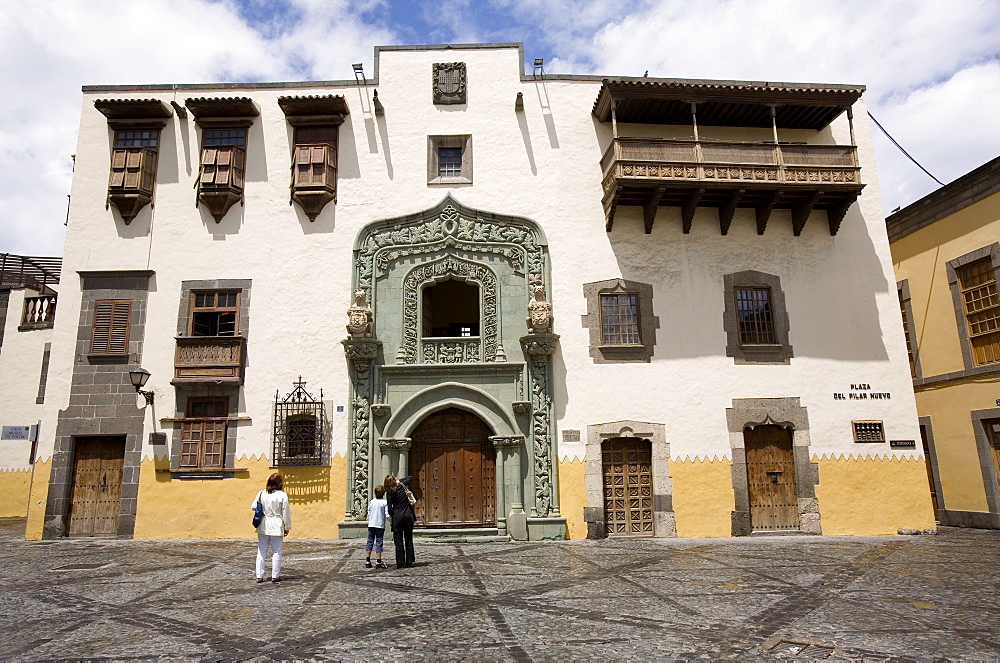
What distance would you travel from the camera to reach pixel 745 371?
635 inches

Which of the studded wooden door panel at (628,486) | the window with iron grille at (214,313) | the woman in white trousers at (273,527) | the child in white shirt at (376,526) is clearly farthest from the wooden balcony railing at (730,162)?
the woman in white trousers at (273,527)

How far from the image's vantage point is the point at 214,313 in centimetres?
1667

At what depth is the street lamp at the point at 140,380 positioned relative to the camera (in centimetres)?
1564

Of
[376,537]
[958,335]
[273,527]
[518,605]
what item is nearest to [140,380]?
[376,537]

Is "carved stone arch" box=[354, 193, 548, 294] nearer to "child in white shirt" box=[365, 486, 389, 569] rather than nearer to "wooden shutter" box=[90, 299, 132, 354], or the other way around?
"wooden shutter" box=[90, 299, 132, 354]

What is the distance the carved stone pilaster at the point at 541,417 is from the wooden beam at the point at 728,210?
17.0 feet

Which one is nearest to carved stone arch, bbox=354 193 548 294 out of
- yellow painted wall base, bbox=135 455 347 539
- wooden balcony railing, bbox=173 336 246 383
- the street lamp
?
wooden balcony railing, bbox=173 336 246 383

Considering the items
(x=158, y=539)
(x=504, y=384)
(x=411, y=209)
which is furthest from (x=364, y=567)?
(x=411, y=209)

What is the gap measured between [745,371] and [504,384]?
19.2 ft

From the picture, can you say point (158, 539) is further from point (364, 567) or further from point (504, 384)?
point (504, 384)

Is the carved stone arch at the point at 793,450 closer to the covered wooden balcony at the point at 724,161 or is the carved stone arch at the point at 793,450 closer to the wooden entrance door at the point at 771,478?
the wooden entrance door at the point at 771,478

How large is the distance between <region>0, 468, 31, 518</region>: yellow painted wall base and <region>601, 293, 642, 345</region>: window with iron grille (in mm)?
19014

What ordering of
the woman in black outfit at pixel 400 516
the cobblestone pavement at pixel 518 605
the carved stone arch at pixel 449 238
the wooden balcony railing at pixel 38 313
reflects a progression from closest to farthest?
the cobblestone pavement at pixel 518 605
the woman in black outfit at pixel 400 516
the carved stone arch at pixel 449 238
the wooden balcony railing at pixel 38 313

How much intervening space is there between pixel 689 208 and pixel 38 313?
69.8 ft
